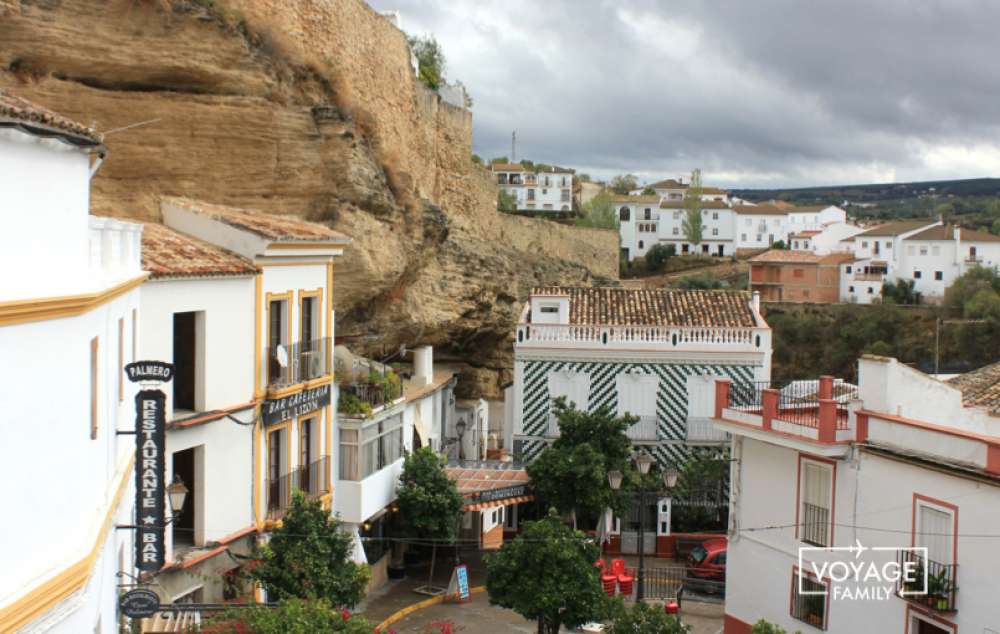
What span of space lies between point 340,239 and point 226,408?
15.4 feet

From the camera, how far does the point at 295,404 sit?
63.3ft

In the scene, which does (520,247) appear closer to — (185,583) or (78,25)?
(78,25)

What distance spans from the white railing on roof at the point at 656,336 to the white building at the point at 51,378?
63.4ft

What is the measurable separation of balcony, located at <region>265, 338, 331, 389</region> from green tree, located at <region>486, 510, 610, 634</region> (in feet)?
15.5

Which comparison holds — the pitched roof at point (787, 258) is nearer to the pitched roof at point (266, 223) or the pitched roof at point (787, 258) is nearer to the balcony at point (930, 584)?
the pitched roof at point (266, 223)

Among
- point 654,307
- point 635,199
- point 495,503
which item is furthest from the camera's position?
point 635,199

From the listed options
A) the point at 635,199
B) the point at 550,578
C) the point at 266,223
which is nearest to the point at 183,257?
the point at 266,223

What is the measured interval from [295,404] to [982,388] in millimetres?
11227

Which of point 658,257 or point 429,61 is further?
point 658,257

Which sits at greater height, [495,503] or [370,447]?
[370,447]

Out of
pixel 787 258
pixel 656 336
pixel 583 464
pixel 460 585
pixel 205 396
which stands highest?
pixel 787 258

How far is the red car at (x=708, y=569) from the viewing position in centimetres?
2211

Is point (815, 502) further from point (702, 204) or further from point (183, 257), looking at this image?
point (702, 204)

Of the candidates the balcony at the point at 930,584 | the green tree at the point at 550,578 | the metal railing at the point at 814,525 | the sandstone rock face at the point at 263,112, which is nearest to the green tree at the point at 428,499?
the green tree at the point at 550,578
